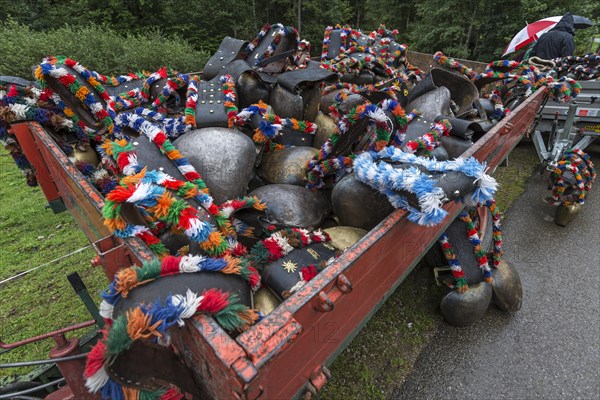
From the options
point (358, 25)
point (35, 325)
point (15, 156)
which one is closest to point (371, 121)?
point (15, 156)

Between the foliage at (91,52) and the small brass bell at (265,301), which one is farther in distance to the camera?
the foliage at (91,52)

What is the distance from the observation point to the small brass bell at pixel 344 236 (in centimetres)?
169

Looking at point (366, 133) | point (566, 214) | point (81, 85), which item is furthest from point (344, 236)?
point (566, 214)

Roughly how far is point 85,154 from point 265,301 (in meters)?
1.65

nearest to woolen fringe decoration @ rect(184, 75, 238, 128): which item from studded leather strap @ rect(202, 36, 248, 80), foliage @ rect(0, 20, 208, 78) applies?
studded leather strap @ rect(202, 36, 248, 80)

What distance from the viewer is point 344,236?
5.72 ft

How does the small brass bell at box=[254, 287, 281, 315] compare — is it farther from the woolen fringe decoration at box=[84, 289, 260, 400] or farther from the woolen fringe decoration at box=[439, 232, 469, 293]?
the woolen fringe decoration at box=[439, 232, 469, 293]

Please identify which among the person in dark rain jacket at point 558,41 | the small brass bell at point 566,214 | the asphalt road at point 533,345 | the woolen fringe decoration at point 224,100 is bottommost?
the asphalt road at point 533,345

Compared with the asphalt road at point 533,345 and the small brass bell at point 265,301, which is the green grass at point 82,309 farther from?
the small brass bell at point 265,301

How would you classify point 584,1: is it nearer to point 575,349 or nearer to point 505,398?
point 575,349

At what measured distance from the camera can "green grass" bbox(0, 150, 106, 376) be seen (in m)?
2.56

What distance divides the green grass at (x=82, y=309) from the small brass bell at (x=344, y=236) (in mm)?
1029

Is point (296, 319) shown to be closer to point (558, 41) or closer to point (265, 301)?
point (265, 301)

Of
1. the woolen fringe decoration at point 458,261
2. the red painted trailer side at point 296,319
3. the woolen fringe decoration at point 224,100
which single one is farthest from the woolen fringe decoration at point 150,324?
the woolen fringe decoration at point 458,261
